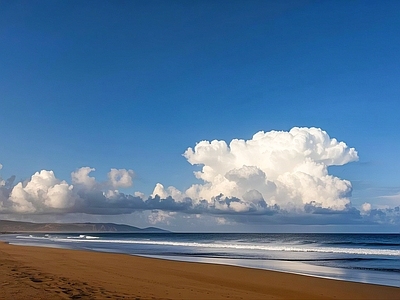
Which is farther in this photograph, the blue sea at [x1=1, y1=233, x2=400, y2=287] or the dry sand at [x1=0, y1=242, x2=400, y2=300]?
the blue sea at [x1=1, y1=233, x2=400, y2=287]

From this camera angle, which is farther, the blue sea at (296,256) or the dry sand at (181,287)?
the blue sea at (296,256)

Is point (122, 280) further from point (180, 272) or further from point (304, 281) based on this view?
point (304, 281)

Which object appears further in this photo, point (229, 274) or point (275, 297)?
point (229, 274)

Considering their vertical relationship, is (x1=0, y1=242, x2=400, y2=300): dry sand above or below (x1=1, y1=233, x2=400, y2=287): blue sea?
above

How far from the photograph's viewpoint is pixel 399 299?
13.2 metres

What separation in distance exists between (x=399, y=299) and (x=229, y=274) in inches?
344

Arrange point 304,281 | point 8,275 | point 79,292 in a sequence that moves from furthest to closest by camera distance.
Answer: point 304,281
point 8,275
point 79,292

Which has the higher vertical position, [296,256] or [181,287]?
[181,287]

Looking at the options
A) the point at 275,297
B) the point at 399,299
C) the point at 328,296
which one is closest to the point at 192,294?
the point at 275,297

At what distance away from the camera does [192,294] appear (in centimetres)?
1298

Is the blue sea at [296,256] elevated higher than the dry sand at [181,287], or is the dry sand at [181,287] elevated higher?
the dry sand at [181,287]

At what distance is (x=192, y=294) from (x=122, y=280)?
4.24 meters

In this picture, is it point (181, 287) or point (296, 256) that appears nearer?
point (181, 287)

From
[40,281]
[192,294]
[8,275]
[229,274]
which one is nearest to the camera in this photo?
[192,294]
